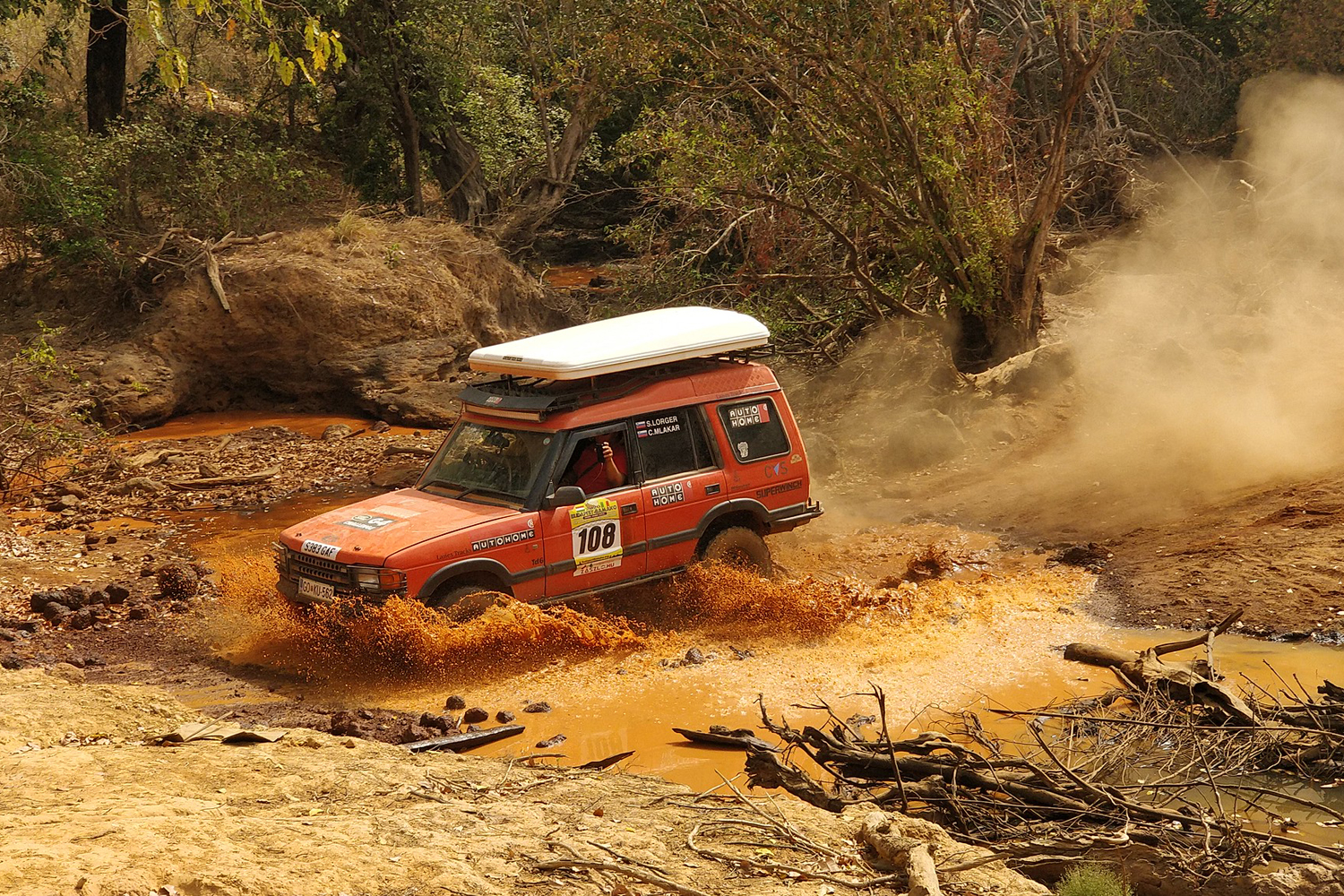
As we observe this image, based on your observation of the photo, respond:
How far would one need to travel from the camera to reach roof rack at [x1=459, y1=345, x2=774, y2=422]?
8859mm

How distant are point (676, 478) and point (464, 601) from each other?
1979 mm

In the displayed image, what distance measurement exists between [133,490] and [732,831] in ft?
35.3

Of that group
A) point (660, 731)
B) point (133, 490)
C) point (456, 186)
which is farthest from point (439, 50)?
point (660, 731)

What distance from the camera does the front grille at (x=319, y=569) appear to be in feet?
26.3

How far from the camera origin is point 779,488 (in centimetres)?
981

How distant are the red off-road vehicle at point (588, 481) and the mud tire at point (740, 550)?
2 centimetres

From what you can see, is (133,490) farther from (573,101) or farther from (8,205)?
(573,101)

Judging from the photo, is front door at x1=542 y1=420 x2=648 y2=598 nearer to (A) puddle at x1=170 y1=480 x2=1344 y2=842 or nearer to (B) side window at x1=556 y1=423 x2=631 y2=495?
(B) side window at x1=556 y1=423 x2=631 y2=495

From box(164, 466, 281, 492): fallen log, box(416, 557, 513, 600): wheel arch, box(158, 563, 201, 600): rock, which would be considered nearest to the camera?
box(416, 557, 513, 600): wheel arch

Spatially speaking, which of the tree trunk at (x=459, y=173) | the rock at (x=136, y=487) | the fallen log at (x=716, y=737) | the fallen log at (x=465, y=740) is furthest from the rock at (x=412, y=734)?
the tree trunk at (x=459, y=173)

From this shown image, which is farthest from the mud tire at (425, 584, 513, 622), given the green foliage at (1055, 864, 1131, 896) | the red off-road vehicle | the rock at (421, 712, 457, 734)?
the green foliage at (1055, 864, 1131, 896)

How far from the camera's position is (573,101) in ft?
82.5

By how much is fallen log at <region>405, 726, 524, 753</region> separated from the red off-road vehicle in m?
1.24

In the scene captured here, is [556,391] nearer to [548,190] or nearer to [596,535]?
[596,535]
